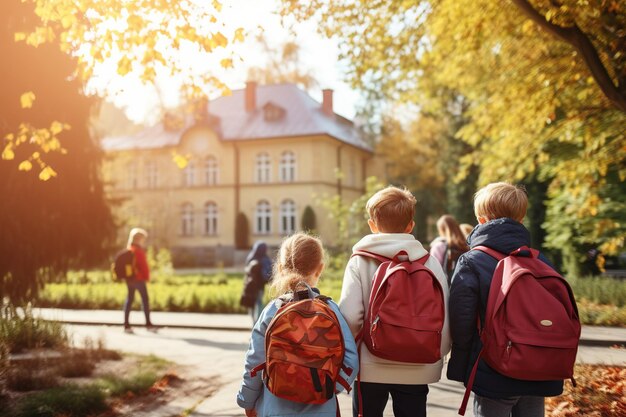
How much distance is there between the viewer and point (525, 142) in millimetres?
11492

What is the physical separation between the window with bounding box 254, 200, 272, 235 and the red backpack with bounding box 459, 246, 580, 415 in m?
38.8

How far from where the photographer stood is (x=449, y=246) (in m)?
8.48

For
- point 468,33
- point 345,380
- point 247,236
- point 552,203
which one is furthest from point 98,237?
point 247,236

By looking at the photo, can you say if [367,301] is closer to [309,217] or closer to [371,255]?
[371,255]

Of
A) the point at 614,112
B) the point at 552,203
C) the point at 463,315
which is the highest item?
the point at 614,112

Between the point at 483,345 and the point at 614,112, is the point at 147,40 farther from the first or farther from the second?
the point at 614,112

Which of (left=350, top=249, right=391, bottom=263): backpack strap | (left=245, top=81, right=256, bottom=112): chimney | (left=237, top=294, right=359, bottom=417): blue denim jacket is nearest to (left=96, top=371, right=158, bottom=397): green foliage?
(left=237, top=294, right=359, bottom=417): blue denim jacket

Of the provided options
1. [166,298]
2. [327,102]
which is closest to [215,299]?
[166,298]

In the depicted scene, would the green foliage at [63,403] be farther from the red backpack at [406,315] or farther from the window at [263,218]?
the window at [263,218]

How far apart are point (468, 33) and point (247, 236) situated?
34092 mm

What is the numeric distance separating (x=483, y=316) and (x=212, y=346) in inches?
302

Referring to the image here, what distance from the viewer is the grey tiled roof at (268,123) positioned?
41.2m

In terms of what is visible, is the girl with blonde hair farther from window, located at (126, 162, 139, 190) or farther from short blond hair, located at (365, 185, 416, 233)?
window, located at (126, 162, 139, 190)

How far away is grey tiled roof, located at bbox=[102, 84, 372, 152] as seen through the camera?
135ft
